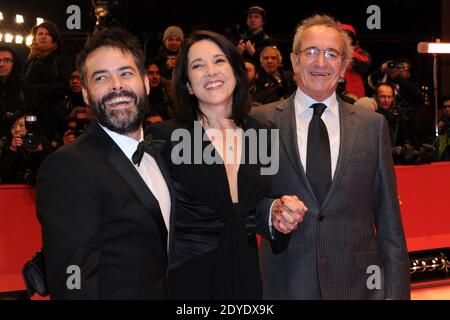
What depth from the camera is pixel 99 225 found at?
2021 mm

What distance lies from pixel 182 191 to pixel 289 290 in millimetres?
604

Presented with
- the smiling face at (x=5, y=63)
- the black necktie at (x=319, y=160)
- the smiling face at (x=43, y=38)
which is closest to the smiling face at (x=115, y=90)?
the black necktie at (x=319, y=160)

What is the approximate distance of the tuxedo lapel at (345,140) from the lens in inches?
105

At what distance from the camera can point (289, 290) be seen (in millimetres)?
2730

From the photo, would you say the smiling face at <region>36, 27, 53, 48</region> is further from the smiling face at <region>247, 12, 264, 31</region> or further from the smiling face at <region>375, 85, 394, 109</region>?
the smiling face at <region>375, 85, 394, 109</region>

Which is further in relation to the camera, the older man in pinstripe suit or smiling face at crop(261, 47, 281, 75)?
smiling face at crop(261, 47, 281, 75)

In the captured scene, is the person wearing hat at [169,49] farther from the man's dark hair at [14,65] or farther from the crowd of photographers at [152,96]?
the man's dark hair at [14,65]

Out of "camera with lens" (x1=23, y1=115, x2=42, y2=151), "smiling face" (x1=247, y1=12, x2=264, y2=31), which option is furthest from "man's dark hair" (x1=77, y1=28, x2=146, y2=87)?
"smiling face" (x1=247, y1=12, x2=264, y2=31)

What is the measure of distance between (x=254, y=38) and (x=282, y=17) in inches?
124

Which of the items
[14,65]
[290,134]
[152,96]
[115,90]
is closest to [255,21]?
[152,96]

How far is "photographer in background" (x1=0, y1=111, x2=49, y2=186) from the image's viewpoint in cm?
476

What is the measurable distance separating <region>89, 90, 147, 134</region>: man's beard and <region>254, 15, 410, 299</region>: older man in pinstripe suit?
66cm

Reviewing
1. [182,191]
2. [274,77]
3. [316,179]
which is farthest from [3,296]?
[274,77]

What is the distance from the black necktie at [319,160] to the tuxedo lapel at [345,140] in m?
0.04
